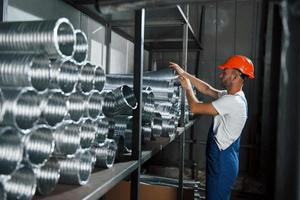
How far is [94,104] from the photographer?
0.88 metres

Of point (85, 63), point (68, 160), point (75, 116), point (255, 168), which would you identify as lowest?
point (255, 168)

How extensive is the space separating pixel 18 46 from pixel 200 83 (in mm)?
1922

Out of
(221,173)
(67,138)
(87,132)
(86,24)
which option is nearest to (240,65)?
(221,173)

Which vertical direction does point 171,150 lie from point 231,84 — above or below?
below

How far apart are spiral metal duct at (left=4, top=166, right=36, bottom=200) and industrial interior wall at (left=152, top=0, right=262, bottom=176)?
2870mm

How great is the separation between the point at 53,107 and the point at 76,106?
129 millimetres

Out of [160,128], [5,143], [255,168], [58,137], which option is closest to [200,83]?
[160,128]

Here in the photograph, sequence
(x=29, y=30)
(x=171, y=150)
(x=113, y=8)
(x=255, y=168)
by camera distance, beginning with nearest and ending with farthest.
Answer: (x=113, y=8)
(x=29, y=30)
(x=255, y=168)
(x=171, y=150)

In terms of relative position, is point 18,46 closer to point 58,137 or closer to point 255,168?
point 58,137

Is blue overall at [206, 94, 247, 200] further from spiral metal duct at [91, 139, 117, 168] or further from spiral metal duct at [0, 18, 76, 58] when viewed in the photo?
spiral metal duct at [0, 18, 76, 58]

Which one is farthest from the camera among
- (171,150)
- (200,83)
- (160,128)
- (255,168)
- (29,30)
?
(171,150)

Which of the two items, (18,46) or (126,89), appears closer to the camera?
(18,46)

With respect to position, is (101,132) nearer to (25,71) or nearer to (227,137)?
(25,71)

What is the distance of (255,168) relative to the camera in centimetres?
349
